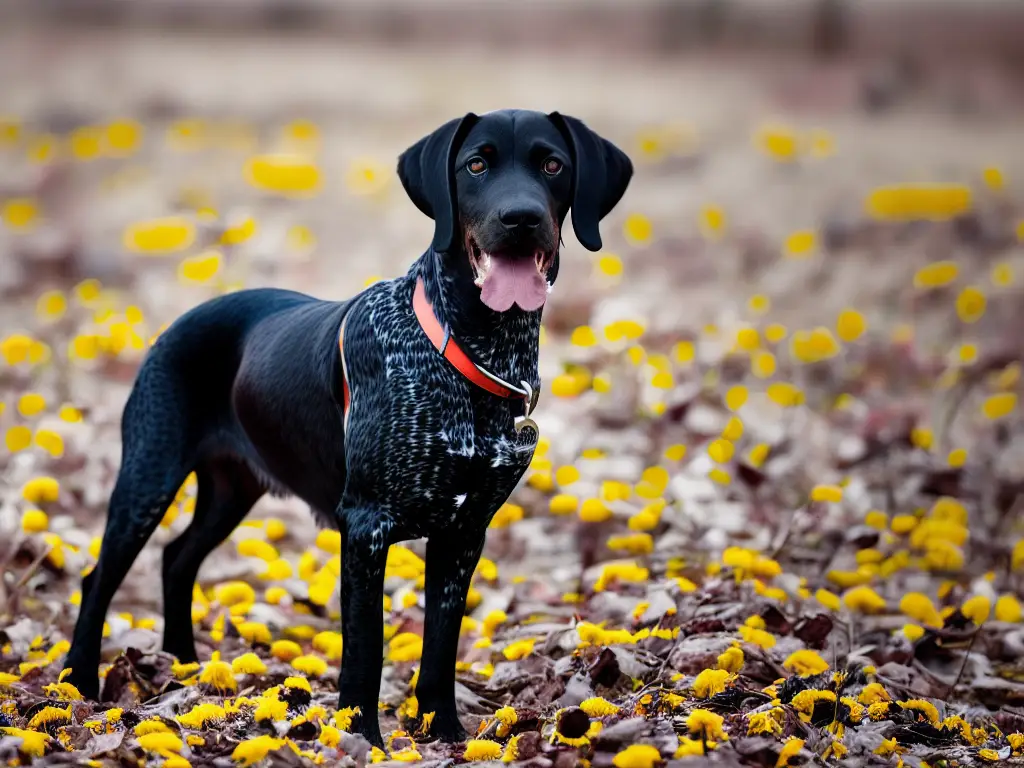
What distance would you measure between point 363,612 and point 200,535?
138cm

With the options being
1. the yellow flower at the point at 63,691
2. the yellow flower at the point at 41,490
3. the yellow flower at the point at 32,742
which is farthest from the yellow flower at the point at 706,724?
the yellow flower at the point at 41,490

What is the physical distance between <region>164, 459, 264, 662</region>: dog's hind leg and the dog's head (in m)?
1.58

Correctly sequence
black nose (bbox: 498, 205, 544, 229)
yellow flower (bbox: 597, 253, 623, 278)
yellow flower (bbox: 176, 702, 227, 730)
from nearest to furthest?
1. black nose (bbox: 498, 205, 544, 229)
2. yellow flower (bbox: 176, 702, 227, 730)
3. yellow flower (bbox: 597, 253, 623, 278)

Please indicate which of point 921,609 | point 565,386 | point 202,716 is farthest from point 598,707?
point 565,386

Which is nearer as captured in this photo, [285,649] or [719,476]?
[285,649]

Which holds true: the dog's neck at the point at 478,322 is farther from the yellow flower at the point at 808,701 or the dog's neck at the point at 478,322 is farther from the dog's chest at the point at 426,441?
the yellow flower at the point at 808,701

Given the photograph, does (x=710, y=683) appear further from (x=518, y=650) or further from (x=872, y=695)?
(x=518, y=650)

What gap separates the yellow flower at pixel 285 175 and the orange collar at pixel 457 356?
21.9ft

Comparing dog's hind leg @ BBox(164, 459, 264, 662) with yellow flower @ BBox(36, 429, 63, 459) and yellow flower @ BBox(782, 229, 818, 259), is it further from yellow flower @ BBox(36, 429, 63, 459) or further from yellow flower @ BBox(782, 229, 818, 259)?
yellow flower @ BBox(782, 229, 818, 259)

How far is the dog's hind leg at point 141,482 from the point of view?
4.61 m

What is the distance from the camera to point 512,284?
3689 millimetres

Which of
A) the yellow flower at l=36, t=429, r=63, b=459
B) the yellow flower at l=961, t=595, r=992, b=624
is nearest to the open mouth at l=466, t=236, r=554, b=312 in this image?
the yellow flower at l=961, t=595, r=992, b=624

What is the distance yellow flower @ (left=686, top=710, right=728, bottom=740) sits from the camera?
3.40 m

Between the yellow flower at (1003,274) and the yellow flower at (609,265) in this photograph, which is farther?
the yellow flower at (1003,274)
